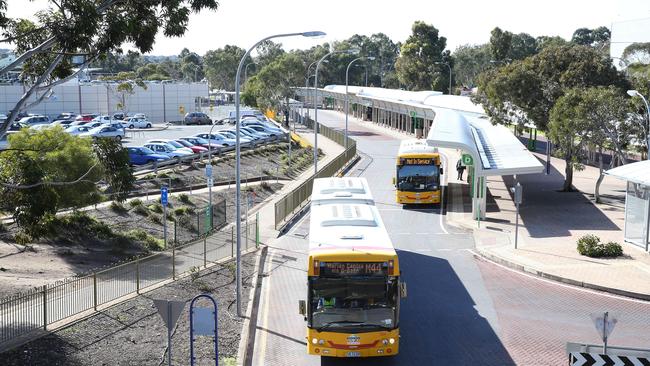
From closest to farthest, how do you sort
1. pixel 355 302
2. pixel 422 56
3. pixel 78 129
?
pixel 355 302
pixel 78 129
pixel 422 56

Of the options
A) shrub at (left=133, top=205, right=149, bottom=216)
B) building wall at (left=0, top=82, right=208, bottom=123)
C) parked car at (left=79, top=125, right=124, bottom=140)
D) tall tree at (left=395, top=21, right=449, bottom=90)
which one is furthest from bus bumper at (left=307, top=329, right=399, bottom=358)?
tall tree at (left=395, top=21, right=449, bottom=90)

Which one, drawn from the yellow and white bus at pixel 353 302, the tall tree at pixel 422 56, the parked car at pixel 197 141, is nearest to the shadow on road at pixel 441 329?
the yellow and white bus at pixel 353 302

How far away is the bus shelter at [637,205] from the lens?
90.2ft

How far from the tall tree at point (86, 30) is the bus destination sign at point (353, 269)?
8.86 m

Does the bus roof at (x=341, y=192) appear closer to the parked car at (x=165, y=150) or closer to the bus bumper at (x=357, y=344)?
the bus bumper at (x=357, y=344)

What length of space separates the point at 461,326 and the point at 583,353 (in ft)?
22.7

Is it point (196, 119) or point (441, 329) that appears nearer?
point (441, 329)

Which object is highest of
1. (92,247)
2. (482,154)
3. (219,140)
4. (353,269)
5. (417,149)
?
(417,149)

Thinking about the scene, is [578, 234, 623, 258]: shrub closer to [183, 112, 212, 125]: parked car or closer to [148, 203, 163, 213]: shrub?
[148, 203, 163, 213]: shrub

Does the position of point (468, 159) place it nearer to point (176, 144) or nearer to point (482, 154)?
point (482, 154)

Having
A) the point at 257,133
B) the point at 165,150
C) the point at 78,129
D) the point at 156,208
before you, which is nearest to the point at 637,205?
the point at 156,208

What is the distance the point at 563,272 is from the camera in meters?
24.1

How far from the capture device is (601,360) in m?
12.2

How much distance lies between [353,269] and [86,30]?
9.27 meters
